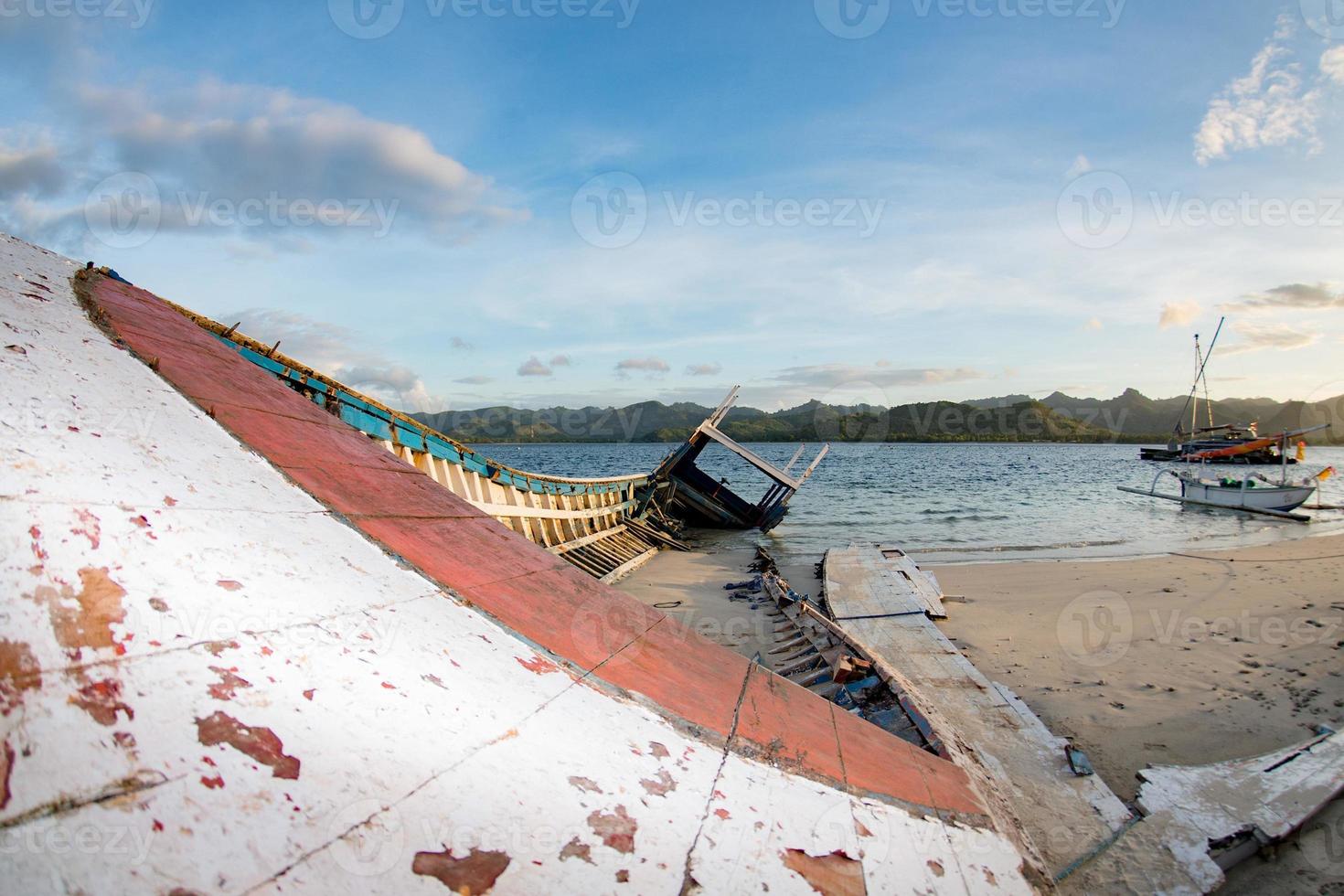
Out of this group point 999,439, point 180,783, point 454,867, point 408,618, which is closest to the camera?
point 180,783

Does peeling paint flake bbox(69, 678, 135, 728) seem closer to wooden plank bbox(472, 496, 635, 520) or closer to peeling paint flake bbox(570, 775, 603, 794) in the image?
peeling paint flake bbox(570, 775, 603, 794)

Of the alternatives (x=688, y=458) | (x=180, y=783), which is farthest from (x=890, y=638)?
(x=688, y=458)

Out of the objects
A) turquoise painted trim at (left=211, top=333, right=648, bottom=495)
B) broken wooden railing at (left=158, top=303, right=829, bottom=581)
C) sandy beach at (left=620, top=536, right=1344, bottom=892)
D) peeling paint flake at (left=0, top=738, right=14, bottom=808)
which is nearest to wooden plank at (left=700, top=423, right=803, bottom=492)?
broken wooden railing at (left=158, top=303, right=829, bottom=581)

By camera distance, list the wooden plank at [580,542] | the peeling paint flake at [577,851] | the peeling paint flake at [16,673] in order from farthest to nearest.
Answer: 1. the wooden plank at [580,542]
2. the peeling paint flake at [577,851]
3. the peeling paint flake at [16,673]

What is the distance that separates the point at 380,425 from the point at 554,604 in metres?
4.94

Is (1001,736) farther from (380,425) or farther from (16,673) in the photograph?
(380,425)

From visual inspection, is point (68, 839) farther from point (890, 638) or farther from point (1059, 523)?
point (1059, 523)

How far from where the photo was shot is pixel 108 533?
5.70 feet

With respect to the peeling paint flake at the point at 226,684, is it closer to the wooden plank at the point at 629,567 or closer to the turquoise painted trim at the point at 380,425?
the turquoise painted trim at the point at 380,425

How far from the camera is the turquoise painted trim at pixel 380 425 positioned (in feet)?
20.4

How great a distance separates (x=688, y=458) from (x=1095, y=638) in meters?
14.0

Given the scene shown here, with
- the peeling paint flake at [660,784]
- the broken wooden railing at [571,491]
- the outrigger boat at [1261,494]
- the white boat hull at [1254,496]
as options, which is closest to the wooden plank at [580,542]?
the broken wooden railing at [571,491]

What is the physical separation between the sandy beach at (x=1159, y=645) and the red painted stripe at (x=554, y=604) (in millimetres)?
2346

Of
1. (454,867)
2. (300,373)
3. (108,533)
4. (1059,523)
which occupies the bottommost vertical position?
(1059,523)
